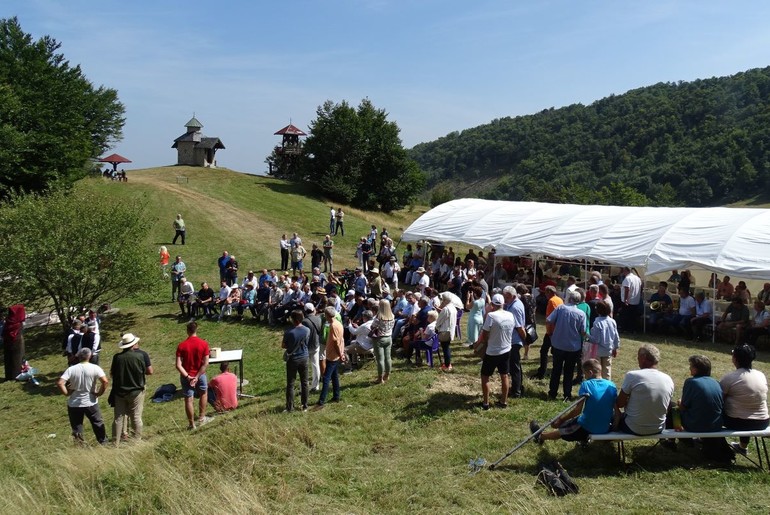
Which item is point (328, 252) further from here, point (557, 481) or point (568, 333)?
point (557, 481)

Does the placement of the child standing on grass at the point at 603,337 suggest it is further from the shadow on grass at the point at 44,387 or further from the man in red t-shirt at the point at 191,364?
the shadow on grass at the point at 44,387

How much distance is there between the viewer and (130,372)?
8.05m

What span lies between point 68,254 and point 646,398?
48.0 feet

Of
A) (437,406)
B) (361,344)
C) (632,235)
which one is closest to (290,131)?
(632,235)

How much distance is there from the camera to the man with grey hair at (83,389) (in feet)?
26.1

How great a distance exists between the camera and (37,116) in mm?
31141

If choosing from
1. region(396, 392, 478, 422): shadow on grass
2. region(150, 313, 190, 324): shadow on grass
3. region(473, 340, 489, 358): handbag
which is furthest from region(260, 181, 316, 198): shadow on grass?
region(473, 340, 489, 358): handbag

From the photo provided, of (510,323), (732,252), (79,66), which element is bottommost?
(510,323)

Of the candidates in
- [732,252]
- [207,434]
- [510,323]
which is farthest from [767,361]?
[207,434]

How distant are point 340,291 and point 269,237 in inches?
579

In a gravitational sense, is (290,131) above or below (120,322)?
above

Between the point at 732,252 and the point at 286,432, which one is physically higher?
the point at 732,252

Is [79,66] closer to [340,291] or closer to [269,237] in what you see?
[269,237]

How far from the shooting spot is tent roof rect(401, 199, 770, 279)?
13.3 m
